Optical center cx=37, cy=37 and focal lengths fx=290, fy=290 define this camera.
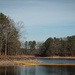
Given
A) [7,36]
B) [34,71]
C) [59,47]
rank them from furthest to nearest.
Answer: [59,47], [7,36], [34,71]

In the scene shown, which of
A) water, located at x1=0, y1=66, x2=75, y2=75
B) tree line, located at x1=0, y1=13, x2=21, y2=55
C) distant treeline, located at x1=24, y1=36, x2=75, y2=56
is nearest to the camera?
water, located at x1=0, y1=66, x2=75, y2=75

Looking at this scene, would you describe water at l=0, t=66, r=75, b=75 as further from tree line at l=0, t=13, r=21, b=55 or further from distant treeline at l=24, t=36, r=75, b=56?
distant treeline at l=24, t=36, r=75, b=56

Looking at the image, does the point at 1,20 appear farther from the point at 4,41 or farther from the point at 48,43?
the point at 48,43

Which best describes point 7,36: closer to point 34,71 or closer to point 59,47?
point 34,71

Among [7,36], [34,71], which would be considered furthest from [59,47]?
[34,71]

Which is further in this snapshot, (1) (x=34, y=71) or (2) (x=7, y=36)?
(2) (x=7, y=36)

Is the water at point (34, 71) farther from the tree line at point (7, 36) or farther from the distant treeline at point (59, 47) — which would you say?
the distant treeline at point (59, 47)

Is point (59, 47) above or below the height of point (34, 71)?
above

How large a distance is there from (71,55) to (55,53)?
26.6ft

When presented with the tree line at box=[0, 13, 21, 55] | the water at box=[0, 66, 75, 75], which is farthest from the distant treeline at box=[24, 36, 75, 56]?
the water at box=[0, 66, 75, 75]

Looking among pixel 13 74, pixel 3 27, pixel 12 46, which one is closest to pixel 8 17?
pixel 3 27

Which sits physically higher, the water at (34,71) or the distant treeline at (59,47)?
the distant treeline at (59,47)

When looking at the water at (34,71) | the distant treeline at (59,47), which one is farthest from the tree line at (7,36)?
the distant treeline at (59,47)

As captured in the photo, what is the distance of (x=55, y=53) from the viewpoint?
5768 inches
